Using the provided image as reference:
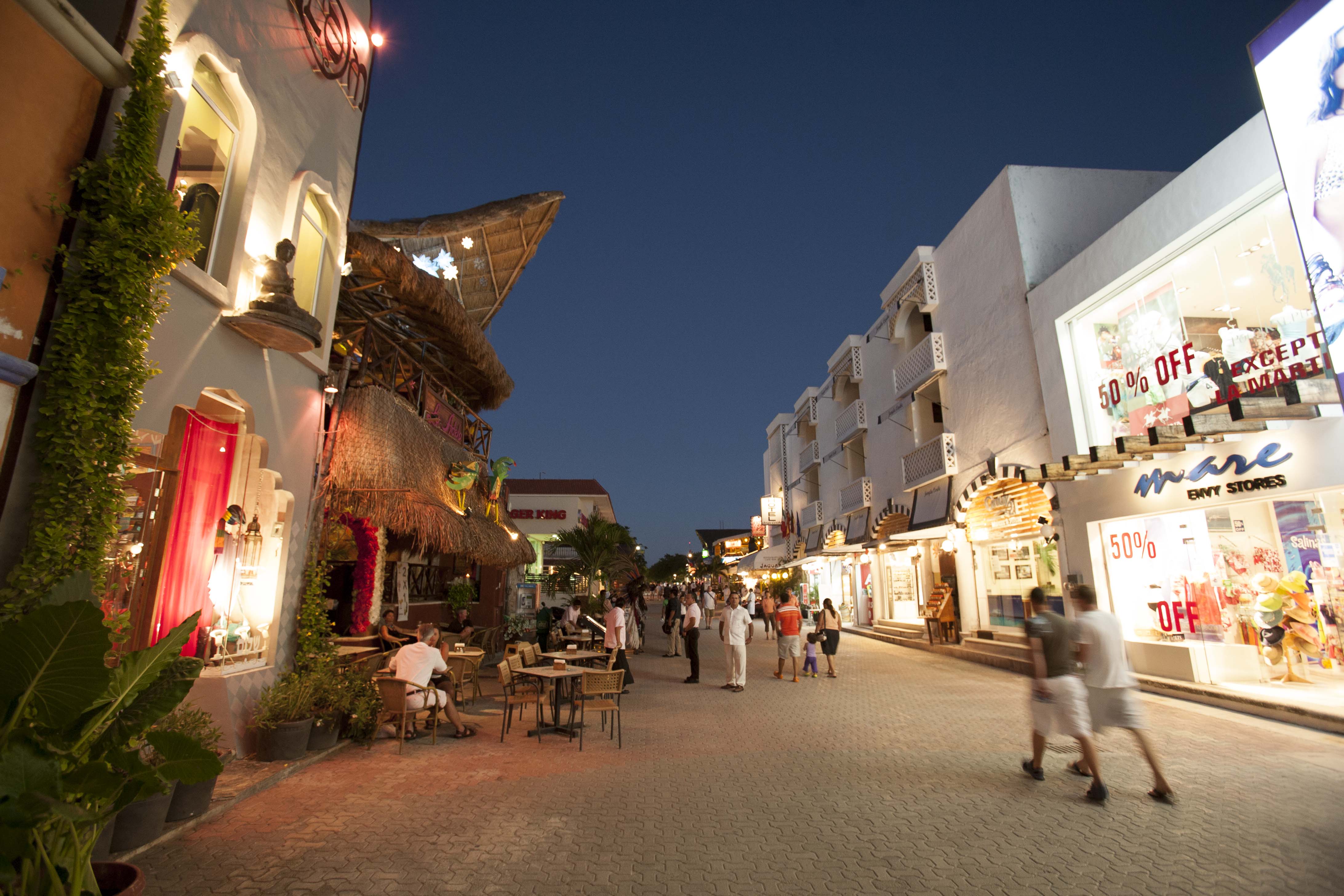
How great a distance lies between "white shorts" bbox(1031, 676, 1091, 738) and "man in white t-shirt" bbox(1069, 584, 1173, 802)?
9 centimetres

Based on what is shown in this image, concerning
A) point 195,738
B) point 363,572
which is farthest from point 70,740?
point 363,572

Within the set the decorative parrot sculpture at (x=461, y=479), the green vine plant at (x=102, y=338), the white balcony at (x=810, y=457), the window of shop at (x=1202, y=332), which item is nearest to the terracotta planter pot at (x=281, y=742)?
the green vine plant at (x=102, y=338)

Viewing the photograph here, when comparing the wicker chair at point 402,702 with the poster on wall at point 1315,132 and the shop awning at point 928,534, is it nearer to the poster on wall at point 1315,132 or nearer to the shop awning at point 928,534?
the poster on wall at point 1315,132

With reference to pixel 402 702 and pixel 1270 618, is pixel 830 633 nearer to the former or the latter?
pixel 1270 618

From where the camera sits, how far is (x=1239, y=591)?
9742 millimetres

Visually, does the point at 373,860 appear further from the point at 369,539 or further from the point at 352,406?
the point at 369,539

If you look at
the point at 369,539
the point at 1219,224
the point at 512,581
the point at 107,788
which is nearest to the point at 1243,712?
the point at 1219,224

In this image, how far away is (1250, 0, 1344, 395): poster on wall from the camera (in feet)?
21.2

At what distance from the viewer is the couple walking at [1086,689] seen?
523 cm

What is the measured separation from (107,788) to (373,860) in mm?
1991

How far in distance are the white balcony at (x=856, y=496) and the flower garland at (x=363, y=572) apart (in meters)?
16.8

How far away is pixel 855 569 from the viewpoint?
26.5 m

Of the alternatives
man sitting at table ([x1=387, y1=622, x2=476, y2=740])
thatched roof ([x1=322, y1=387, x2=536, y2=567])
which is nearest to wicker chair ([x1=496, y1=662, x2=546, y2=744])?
man sitting at table ([x1=387, y1=622, x2=476, y2=740])

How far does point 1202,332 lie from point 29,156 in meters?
14.0
